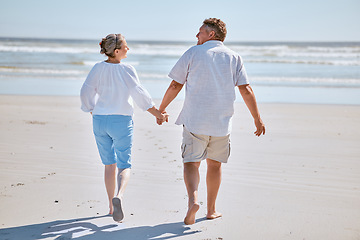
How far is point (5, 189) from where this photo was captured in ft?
13.7

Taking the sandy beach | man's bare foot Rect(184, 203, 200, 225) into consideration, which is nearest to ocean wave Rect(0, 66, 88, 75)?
the sandy beach

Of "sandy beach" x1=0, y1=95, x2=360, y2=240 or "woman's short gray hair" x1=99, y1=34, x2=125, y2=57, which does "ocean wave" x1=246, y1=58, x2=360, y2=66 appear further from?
"woman's short gray hair" x1=99, y1=34, x2=125, y2=57

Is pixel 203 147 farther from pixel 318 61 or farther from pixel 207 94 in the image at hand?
pixel 318 61

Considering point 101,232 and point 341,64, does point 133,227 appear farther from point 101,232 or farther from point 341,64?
point 341,64

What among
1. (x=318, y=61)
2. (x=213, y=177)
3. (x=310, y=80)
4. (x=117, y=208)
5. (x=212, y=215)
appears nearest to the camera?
(x=117, y=208)

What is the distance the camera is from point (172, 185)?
4512 mm

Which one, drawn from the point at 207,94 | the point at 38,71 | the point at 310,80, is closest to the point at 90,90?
the point at 207,94

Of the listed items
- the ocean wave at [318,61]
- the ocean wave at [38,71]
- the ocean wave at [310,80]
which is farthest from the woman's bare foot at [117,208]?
the ocean wave at [318,61]

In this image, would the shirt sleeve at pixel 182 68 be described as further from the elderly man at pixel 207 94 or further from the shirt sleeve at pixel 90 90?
the shirt sleeve at pixel 90 90

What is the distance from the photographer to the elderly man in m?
3.16

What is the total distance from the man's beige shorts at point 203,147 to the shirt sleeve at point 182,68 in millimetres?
415

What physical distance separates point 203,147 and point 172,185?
1331 mm

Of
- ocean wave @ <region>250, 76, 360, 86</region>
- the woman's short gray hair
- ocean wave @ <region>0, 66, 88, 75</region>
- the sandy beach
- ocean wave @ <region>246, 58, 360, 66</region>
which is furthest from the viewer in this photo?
ocean wave @ <region>246, 58, 360, 66</region>

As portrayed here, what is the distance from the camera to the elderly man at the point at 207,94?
3.16 m
